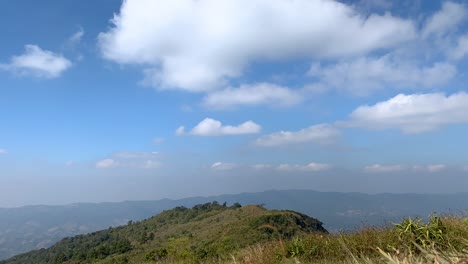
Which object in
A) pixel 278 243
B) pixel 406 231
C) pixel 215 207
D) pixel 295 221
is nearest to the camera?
pixel 406 231

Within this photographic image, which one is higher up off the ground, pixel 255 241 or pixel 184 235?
pixel 255 241

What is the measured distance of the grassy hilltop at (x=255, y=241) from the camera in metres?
5.49

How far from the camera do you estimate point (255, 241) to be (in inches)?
2510

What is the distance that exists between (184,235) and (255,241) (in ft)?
123

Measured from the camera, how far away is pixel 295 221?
84.9m

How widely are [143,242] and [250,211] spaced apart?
91.1 feet

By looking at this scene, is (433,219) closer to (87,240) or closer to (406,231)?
(406,231)

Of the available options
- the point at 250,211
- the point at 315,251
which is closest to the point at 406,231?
the point at 315,251

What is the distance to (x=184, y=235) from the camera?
319ft

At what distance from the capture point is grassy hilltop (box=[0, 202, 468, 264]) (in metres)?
5.49

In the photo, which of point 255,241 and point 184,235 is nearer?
point 255,241

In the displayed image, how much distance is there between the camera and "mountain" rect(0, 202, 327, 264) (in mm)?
65250

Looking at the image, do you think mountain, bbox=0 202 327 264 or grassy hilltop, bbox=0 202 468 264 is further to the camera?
mountain, bbox=0 202 327 264

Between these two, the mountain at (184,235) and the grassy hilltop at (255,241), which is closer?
the grassy hilltop at (255,241)
